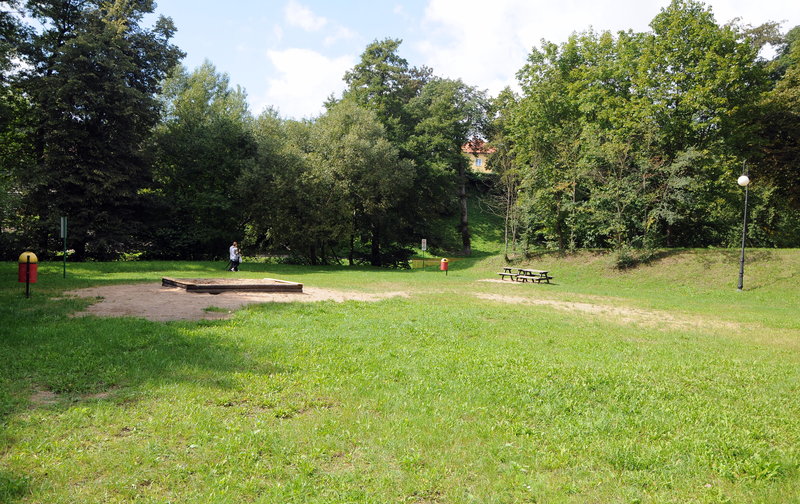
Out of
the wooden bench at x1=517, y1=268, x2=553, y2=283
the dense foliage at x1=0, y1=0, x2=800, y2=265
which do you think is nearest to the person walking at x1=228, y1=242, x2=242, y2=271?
the dense foliage at x1=0, y1=0, x2=800, y2=265

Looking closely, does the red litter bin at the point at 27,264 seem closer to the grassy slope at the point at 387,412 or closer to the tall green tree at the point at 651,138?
the grassy slope at the point at 387,412

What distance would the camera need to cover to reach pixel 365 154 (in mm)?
30625

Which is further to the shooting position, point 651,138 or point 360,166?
point 360,166

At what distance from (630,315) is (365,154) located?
21.4m

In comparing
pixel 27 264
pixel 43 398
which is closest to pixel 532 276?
pixel 27 264

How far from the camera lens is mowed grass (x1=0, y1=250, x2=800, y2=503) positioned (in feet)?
11.3

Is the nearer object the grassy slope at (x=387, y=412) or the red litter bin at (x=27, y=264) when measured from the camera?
the grassy slope at (x=387, y=412)

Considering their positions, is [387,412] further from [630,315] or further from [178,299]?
[630,315]

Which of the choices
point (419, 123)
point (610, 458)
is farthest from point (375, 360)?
point (419, 123)

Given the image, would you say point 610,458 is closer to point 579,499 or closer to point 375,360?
point 579,499

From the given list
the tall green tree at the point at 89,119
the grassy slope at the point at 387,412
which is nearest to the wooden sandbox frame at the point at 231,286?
the grassy slope at the point at 387,412

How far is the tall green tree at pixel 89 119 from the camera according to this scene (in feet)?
80.1

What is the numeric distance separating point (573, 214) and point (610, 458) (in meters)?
28.5

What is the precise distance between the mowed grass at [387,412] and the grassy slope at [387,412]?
0.07 ft
